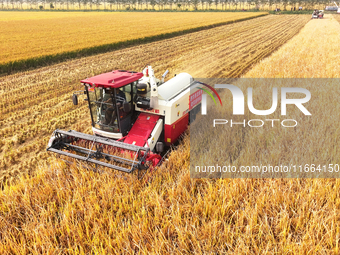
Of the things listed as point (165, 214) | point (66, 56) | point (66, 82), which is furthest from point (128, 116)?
point (66, 56)

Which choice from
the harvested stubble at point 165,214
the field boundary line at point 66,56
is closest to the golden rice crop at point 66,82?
the field boundary line at point 66,56

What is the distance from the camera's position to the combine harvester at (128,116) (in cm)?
502

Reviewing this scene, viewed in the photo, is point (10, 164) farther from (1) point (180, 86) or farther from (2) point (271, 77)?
(2) point (271, 77)

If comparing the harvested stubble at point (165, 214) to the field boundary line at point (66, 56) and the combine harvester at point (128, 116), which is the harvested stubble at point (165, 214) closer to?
the combine harvester at point (128, 116)

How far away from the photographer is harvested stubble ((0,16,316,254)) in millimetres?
2803

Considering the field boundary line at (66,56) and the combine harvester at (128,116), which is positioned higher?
the field boundary line at (66,56)

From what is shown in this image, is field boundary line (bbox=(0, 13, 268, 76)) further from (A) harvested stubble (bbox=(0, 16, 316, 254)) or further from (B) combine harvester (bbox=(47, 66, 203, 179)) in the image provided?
(A) harvested stubble (bbox=(0, 16, 316, 254))

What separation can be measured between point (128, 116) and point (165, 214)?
2.97 metres

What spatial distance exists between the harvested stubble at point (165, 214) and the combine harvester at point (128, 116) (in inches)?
26.9

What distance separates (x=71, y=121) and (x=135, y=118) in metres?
2.99

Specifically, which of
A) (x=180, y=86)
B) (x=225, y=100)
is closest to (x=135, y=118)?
(x=180, y=86)

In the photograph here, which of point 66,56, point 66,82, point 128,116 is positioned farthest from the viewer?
point 66,56

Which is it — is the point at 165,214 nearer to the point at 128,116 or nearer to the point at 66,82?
the point at 128,116

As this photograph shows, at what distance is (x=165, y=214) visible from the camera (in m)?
3.29
